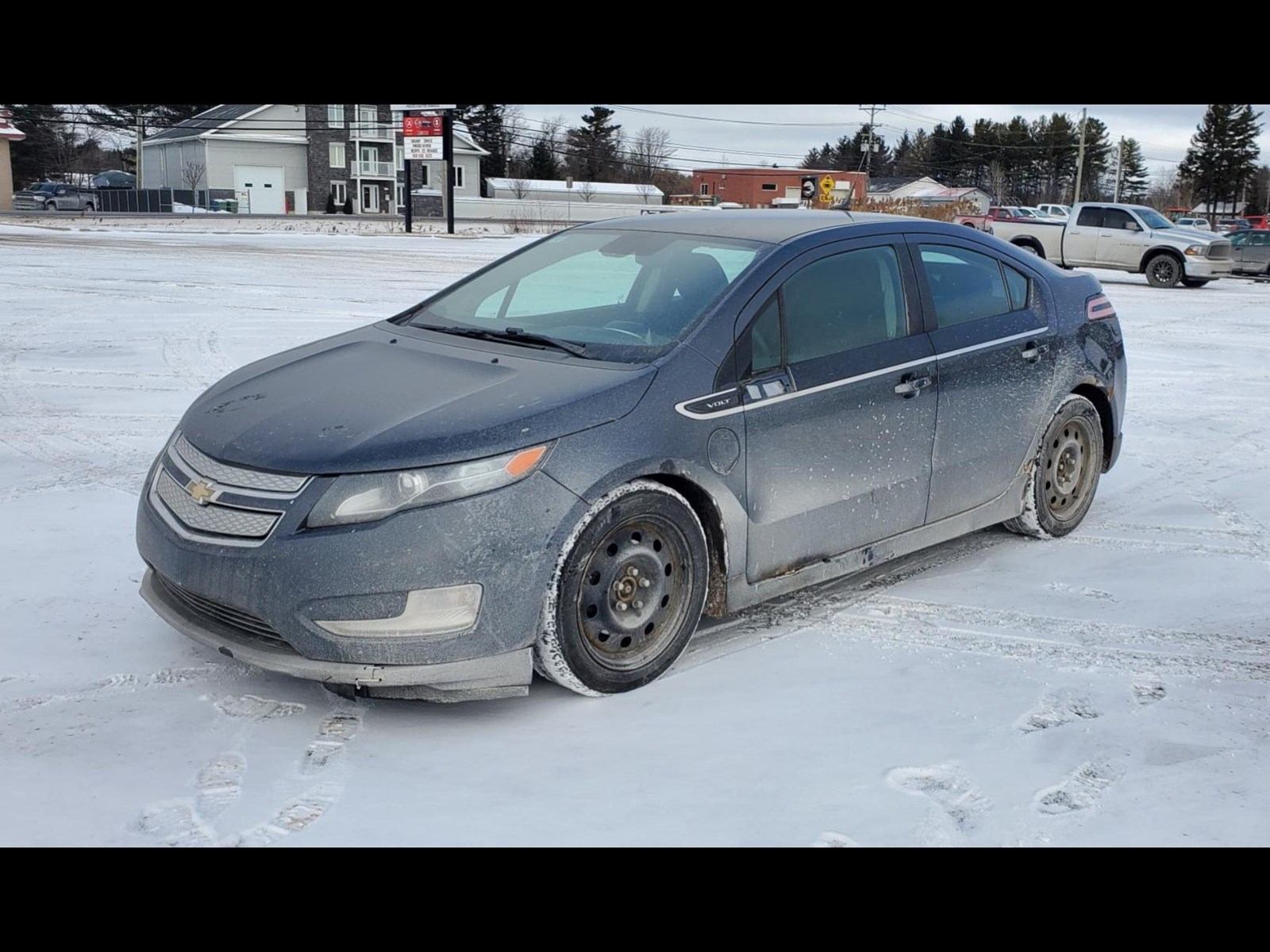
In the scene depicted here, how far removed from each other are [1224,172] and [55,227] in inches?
3353

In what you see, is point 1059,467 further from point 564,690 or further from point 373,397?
point 373,397

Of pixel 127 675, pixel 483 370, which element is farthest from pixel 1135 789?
pixel 127 675

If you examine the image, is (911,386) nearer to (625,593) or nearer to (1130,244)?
(625,593)

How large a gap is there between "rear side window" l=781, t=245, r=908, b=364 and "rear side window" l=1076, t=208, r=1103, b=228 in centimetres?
2051

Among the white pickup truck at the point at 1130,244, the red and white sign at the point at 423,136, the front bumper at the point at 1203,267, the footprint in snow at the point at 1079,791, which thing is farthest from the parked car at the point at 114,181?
the footprint in snow at the point at 1079,791

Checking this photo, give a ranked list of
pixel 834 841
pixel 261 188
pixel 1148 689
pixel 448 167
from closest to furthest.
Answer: pixel 834 841
pixel 1148 689
pixel 448 167
pixel 261 188

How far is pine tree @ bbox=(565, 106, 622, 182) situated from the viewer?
8975 cm

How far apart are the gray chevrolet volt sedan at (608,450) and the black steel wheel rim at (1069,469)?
0.04 meters

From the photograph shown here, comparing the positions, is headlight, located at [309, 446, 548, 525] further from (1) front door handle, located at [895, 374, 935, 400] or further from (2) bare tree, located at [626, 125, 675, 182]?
(2) bare tree, located at [626, 125, 675, 182]

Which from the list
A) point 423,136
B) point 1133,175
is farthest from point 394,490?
point 1133,175

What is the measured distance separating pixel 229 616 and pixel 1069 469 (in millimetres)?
4098

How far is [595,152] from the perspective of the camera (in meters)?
89.8

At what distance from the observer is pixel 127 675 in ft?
13.2
